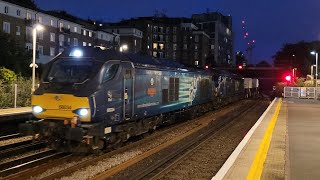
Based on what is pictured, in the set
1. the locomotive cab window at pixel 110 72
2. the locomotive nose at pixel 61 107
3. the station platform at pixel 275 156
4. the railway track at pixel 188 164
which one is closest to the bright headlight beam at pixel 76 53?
the locomotive cab window at pixel 110 72

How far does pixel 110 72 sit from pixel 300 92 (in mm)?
47994

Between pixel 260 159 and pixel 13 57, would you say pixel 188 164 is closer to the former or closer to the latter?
pixel 260 159

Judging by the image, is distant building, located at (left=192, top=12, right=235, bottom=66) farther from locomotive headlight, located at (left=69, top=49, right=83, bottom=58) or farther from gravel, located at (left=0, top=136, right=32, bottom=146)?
locomotive headlight, located at (left=69, top=49, right=83, bottom=58)

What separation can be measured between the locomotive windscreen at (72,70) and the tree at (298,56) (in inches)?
3243

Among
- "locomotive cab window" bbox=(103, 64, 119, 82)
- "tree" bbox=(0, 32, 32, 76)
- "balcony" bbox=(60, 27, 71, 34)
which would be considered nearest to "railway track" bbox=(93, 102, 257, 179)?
"locomotive cab window" bbox=(103, 64, 119, 82)

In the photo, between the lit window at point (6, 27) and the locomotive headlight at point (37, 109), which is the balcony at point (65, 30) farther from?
the locomotive headlight at point (37, 109)

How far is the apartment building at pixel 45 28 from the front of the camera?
199ft

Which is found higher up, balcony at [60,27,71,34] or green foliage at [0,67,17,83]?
balcony at [60,27,71,34]

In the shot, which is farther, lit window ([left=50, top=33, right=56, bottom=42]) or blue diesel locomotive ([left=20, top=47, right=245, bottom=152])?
lit window ([left=50, top=33, right=56, bottom=42])

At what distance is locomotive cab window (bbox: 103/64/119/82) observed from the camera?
42.4ft

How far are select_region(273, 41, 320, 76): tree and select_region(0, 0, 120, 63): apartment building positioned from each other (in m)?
43.6

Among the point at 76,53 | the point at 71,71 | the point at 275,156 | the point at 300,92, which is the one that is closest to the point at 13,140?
the point at 71,71

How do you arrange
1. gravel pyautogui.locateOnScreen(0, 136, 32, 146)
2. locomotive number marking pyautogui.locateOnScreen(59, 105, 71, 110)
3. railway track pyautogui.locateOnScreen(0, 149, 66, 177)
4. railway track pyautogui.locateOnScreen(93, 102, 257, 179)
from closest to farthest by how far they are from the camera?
railway track pyautogui.locateOnScreen(93, 102, 257, 179)
railway track pyautogui.locateOnScreen(0, 149, 66, 177)
locomotive number marking pyautogui.locateOnScreen(59, 105, 71, 110)
gravel pyautogui.locateOnScreen(0, 136, 32, 146)

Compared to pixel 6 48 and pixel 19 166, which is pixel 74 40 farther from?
pixel 19 166
